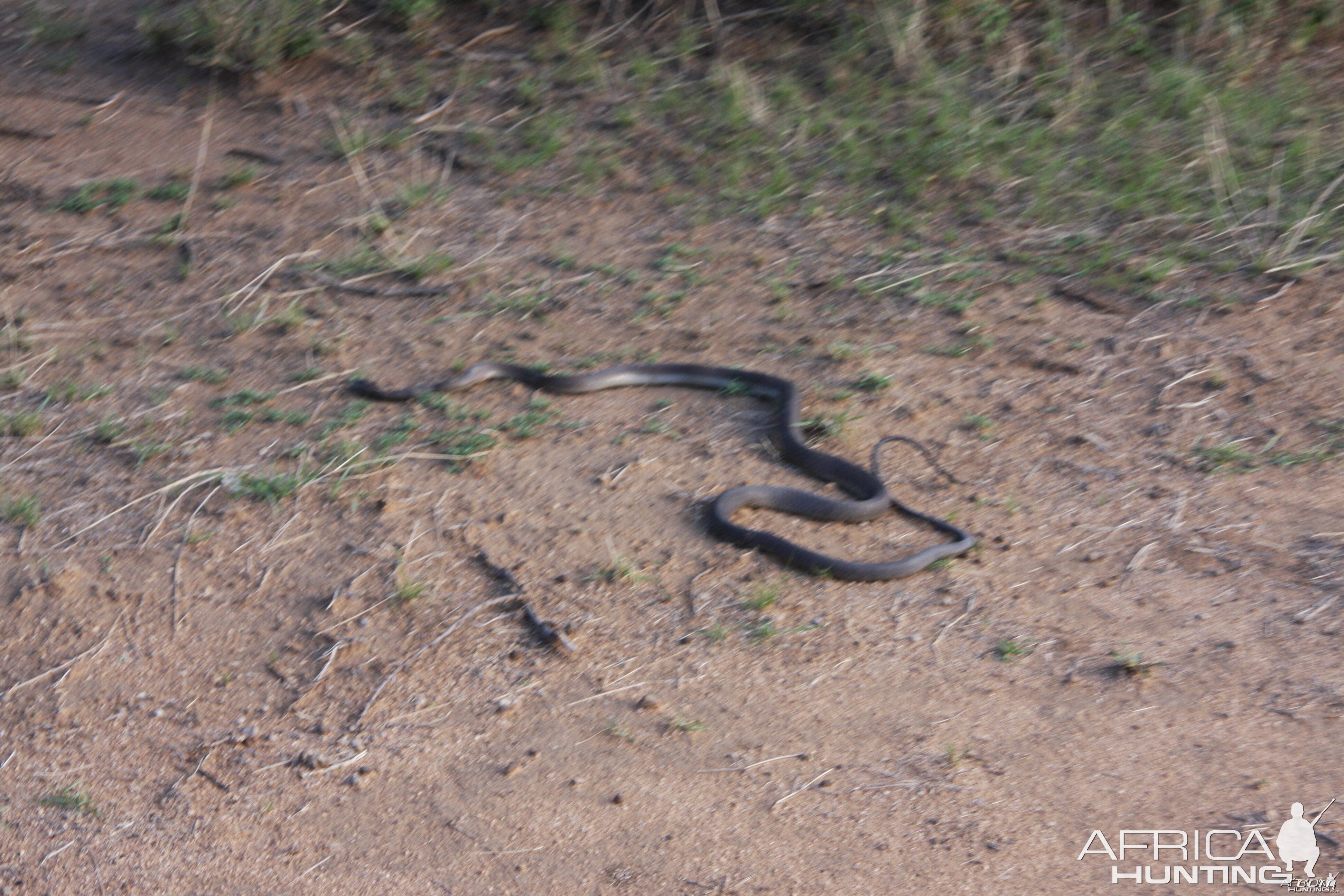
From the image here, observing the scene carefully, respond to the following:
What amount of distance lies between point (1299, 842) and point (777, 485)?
2387 mm

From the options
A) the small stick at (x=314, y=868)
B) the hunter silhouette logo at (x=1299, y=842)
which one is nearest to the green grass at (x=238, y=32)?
the small stick at (x=314, y=868)

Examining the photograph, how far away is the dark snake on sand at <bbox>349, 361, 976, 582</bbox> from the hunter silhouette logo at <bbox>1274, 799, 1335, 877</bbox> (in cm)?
157

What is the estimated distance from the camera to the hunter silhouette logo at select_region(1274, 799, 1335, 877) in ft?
9.57

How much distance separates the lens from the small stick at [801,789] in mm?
3379

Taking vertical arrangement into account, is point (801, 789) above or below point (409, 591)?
below

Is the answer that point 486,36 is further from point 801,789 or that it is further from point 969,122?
point 801,789

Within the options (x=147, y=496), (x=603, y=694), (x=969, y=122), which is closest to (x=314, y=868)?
(x=603, y=694)

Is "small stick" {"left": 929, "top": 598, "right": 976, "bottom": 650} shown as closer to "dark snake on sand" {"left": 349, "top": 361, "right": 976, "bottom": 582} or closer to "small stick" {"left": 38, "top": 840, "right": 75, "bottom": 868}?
"dark snake on sand" {"left": 349, "top": 361, "right": 976, "bottom": 582}

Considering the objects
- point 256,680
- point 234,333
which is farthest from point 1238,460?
point 234,333

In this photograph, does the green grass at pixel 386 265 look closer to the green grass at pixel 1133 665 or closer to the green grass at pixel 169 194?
the green grass at pixel 169 194

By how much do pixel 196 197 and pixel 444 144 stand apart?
152 cm

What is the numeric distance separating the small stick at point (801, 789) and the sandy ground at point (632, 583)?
0.02 m

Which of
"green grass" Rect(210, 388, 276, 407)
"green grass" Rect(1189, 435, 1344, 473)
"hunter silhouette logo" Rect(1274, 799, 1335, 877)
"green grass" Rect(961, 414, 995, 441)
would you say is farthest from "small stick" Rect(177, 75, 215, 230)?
"hunter silhouette logo" Rect(1274, 799, 1335, 877)

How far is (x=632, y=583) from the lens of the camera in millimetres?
4352
